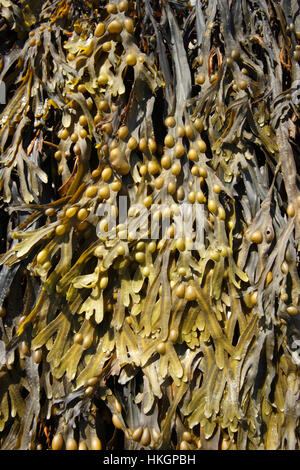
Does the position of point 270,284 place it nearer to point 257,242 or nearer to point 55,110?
point 257,242

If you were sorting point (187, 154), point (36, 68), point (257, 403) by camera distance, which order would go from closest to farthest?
1. point (257, 403)
2. point (187, 154)
3. point (36, 68)

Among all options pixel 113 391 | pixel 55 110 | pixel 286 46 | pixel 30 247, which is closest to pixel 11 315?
pixel 30 247

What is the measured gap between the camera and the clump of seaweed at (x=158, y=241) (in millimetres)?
904

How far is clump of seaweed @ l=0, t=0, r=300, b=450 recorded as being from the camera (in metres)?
0.90

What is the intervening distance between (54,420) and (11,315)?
26 cm

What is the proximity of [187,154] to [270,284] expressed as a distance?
350mm

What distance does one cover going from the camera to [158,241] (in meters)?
0.97

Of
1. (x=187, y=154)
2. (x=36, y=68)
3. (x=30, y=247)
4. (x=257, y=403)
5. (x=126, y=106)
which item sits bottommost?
(x=257, y=403)

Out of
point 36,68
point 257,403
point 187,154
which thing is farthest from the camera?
point 36,68

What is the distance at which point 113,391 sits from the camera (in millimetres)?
963

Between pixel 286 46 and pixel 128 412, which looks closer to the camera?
pixel 128 412

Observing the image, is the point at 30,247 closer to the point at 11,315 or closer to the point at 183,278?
the point at 11,315

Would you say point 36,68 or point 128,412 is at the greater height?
point 36,68

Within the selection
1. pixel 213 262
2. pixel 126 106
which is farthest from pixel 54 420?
pixel 126 106
